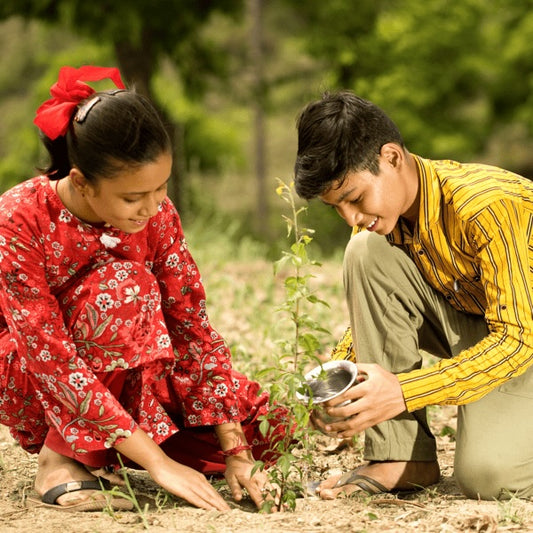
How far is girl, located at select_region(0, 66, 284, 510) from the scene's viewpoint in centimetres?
244

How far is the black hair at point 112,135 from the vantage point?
2379 millimetres

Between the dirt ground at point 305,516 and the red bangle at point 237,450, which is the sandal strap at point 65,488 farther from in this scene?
the red bangle at point 237,450

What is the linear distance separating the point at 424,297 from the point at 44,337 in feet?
4.10

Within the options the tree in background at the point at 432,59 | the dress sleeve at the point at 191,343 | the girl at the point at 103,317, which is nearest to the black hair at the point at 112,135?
the girl at the point at 103,317

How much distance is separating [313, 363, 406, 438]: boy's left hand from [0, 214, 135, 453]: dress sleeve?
588 millimetres

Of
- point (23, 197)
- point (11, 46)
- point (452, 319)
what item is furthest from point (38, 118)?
point (11, 46)

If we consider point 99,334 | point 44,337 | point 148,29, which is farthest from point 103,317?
point 148,29

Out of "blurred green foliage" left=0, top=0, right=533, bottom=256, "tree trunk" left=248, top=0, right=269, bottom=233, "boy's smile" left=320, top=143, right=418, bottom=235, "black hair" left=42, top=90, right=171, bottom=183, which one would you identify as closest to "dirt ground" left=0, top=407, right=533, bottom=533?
"boy's smile" left=320, top=143, right=418, bottom=235

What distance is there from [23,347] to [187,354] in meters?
0.54

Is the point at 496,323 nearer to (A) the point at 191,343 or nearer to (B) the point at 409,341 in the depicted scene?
(B) the point at 409,341

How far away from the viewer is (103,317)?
2605mm

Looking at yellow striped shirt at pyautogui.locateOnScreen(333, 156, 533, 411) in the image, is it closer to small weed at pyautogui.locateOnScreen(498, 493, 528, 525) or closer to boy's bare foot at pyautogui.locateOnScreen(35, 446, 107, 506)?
small weed at pyautogui.locateOnScreen(498, 493, 528, 525)

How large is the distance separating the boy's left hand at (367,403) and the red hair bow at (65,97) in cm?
108

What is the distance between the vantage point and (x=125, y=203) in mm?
2459
